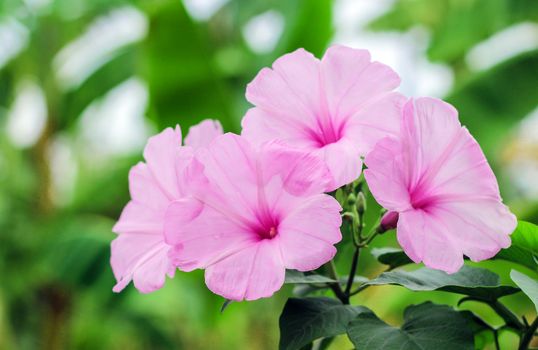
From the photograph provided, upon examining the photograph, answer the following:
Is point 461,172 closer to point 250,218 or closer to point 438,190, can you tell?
point 438,190

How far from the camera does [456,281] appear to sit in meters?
0.50

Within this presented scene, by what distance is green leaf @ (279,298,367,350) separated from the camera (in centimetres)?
46

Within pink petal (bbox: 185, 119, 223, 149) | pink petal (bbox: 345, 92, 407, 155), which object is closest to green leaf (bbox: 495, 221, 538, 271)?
pink petal (bbox: 345, 92, 407, 155)

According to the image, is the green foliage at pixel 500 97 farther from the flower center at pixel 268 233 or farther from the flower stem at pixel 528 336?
the flower center at pixel 268 233

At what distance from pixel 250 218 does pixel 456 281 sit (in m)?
0.17

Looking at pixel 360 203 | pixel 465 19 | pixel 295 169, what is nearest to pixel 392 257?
pixel 360 203

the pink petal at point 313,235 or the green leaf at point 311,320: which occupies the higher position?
the pink petal at point 313,235

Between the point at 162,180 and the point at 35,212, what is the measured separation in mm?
3489

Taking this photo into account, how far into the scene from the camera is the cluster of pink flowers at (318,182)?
42 centimetres

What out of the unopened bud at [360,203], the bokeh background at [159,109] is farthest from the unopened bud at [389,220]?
the bokeh background at [159,109]

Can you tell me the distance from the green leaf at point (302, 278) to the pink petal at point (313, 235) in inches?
2.0

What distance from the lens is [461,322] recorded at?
0.48 m

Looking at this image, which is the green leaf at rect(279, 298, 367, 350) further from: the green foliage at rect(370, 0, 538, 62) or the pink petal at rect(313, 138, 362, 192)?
the green foliage at rect(370, 0, 538, 62)

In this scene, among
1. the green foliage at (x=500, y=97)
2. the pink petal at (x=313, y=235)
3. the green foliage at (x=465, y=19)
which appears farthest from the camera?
the green foliage at (x=465, y=19)
